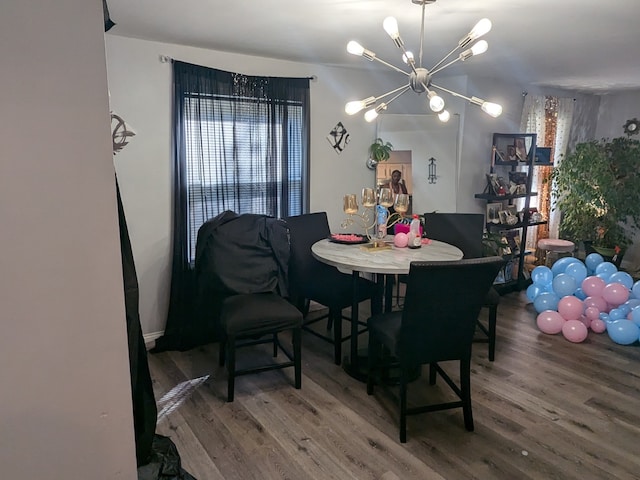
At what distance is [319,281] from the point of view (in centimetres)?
345

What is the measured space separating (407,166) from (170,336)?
2779mm

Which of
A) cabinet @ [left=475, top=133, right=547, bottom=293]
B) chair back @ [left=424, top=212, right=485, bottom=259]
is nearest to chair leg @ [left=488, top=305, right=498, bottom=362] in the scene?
chair back @ [left=424, top=212, right=485, bottom=259]

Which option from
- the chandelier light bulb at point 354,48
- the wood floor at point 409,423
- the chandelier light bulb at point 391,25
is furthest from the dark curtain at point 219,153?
the chandelier light bulb at point 391,25

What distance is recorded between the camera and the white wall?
80 cm

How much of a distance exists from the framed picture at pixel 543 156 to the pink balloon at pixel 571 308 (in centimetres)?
191

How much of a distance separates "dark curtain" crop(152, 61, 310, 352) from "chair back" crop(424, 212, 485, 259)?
1330 mm

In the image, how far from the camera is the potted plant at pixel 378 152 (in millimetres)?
4422

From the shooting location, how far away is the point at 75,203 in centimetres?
86

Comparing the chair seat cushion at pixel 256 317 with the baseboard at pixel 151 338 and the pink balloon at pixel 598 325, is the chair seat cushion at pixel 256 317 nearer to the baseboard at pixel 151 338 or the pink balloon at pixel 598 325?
the baseboard at pixel 151 338

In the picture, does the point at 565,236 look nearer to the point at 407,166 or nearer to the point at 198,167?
the point at 407,166

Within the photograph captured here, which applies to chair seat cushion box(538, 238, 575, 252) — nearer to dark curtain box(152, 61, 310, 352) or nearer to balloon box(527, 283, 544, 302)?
balloon box(527, 283, 544, 302)

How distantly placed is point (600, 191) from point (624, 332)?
2238 millimetres

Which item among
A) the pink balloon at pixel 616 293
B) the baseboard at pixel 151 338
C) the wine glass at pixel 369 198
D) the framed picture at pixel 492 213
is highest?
the wine glass at pixel 369 198

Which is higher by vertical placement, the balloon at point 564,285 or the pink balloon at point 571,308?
the balloon at point 564,285
